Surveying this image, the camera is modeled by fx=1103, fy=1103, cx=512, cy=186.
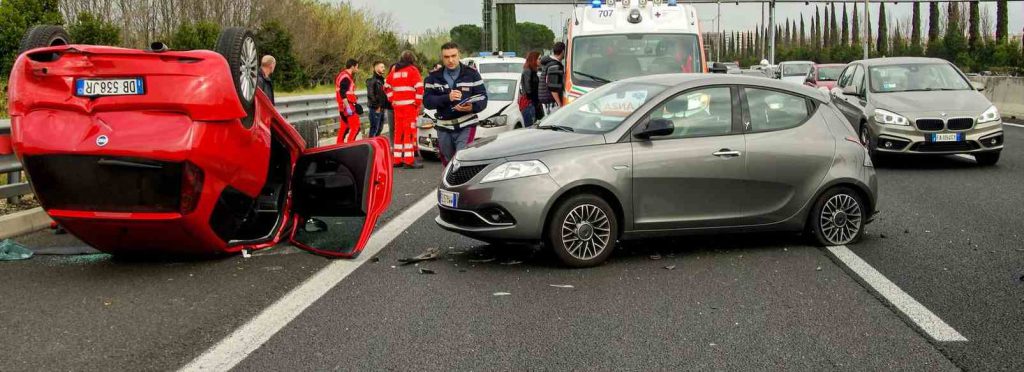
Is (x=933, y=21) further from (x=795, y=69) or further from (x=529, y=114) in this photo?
(x=529, y=114)

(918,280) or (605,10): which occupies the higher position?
(605,10)

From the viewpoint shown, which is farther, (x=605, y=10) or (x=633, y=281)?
(x=605, y=10)

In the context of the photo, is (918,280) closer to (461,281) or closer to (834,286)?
(834,286)

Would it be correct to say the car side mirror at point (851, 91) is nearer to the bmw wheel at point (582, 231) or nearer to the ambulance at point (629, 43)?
the ambulance at point (629, 43)

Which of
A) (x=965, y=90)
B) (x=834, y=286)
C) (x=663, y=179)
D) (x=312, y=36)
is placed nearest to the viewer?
(x=834, y=286)

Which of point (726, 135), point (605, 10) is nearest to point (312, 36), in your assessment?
point (605, 10)

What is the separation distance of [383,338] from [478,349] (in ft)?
1.80

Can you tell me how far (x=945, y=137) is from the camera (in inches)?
581

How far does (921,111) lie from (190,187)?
429 inches

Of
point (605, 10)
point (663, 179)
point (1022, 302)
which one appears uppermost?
point (605, 10)

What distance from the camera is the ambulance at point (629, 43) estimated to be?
1503cm

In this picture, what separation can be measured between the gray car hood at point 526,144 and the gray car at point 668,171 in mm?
15

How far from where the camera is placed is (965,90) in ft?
52.0

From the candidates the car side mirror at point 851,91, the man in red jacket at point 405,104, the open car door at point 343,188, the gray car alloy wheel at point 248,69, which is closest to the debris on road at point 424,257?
the open car door at point 343,188
